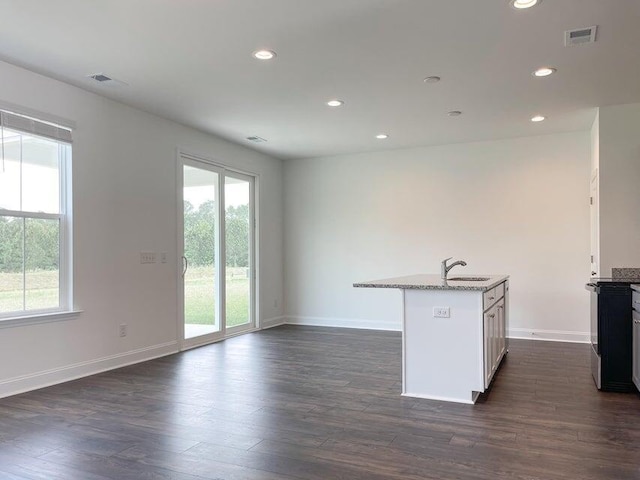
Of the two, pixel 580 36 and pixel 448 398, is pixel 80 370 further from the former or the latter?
pixel 580 36

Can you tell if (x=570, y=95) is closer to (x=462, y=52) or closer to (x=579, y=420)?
(x=462, y=52)

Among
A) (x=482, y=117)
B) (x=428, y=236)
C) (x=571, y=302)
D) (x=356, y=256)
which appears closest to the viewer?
(x=482, y=117)

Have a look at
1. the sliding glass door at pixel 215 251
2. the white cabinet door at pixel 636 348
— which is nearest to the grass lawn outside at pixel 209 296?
the sliding glass door at pixel 215 251

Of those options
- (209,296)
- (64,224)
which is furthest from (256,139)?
(64,224)

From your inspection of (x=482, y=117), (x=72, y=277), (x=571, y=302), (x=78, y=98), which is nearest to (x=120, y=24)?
(x=78, y=98)

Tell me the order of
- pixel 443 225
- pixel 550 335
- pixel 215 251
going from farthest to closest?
pixel 443 225 → pixel 215 251 → pixel 550 335

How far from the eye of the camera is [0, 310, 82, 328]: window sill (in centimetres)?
394

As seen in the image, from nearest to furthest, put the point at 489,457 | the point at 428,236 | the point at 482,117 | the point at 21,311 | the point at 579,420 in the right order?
the point at 489,457 < the point at 579,420 < the point at 21,311 < the point at 482,117 < the point at 428,236

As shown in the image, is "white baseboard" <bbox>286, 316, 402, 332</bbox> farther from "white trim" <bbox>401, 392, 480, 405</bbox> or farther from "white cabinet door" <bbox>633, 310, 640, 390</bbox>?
"white cabinet door" <bbox>633, 310, 640, 390</bbox>

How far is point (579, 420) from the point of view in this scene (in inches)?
128

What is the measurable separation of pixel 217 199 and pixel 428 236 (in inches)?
119

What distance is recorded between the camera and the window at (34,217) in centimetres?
402

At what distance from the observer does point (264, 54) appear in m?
3.75

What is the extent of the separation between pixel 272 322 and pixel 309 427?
4.60 m
